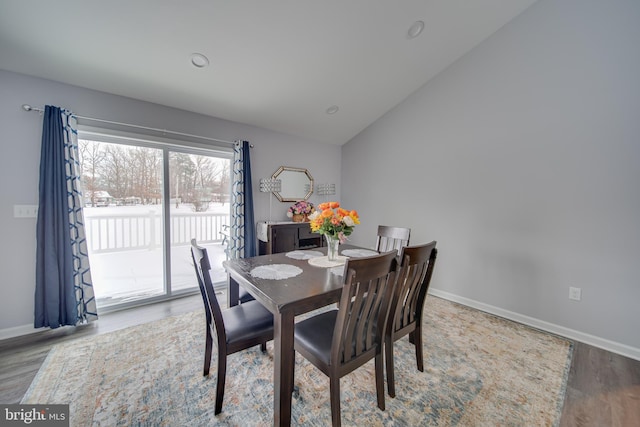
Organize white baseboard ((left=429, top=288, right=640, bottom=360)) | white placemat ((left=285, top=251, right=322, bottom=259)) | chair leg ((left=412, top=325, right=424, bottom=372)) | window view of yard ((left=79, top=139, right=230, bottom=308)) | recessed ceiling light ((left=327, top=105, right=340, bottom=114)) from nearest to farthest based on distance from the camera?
chair leg ((left=412, top=325, right=424, bottom=372))
white baseboard ((left=429, top=288, right=640, bottom=360))
white placemat ((left=285, top=251, right=322, bottom=259))
window view of yard ((left=79, top=139, right=230, bottom=308))
recessed ceiling light ((left=327, top=105, right=340, bottom=114))

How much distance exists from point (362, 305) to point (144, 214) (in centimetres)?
294

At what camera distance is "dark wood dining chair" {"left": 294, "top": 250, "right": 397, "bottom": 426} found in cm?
124

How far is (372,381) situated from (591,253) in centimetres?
235

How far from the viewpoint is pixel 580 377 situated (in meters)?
1.83

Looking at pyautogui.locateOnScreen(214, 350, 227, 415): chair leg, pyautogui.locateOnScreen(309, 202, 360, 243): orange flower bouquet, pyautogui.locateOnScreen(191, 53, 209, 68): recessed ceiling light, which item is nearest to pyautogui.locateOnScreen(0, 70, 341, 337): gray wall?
pyautogui.locateOnScreen(191, 53, 209, 68): recessed ceiling light

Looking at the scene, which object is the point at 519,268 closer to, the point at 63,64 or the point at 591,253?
the point at 591,253

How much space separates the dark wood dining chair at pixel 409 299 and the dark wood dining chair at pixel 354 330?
0.11 meters

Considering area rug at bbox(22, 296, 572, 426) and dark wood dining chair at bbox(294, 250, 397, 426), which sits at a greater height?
dark wood dining chair at bbox(294, 250, 397, 426)

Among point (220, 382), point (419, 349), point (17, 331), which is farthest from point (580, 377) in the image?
point (17, 331)

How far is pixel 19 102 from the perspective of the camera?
220 cm

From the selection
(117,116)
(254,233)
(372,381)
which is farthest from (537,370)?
(117,116)

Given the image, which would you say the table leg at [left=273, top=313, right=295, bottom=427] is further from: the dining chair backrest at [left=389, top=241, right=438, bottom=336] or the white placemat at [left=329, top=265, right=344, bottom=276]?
the dining chair backrest at [left=389, top=241, right=438, bottom=336]

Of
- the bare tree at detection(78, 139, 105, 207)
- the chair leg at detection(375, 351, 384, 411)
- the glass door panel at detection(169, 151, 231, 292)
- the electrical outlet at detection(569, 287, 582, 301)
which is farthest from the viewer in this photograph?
the glass door panel at detection(169, 151, 231, 292)

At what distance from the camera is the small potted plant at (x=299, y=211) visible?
3.98m
